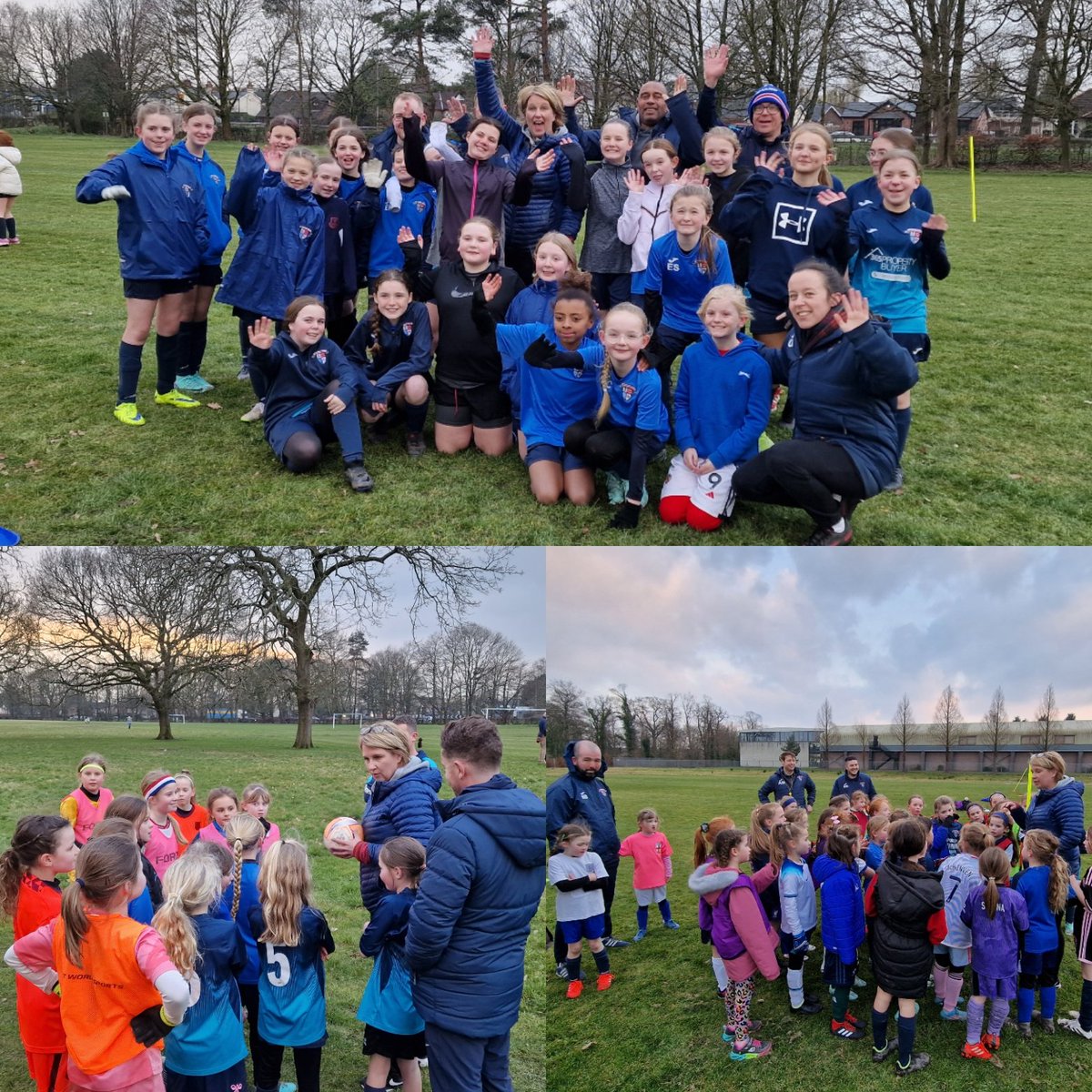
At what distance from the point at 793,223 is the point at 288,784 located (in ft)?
26.1

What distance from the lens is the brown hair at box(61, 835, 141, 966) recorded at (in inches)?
A: 133

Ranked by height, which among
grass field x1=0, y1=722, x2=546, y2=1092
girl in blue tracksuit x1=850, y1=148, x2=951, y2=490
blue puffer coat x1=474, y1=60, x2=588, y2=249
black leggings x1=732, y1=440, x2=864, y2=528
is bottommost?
grass field x1=0, y1=722, x2=546, y2=1092

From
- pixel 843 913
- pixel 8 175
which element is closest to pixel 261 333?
pixel 843 913

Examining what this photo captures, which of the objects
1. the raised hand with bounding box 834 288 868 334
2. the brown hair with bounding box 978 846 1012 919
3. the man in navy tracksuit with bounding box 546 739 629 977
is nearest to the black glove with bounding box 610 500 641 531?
the man in navy tracksuit with bounding box 546 739 629 977

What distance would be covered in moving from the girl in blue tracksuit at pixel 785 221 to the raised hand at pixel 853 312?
1.45m

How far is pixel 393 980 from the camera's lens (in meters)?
3.92

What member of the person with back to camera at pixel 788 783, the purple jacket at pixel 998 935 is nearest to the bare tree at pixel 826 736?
the person with back to camera at pixel 788 783

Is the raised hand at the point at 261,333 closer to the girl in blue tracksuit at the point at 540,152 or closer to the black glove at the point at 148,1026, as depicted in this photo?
the girl in blue tracksuit at the point at 540,152

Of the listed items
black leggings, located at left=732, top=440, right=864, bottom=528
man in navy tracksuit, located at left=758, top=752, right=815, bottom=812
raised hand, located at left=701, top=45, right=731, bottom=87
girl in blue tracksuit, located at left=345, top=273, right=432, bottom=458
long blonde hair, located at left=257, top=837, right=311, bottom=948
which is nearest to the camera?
long blonde hair, located at left=257, top=837, right=311, bottom=948

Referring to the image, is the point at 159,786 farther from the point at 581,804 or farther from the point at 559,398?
the point at 559,398

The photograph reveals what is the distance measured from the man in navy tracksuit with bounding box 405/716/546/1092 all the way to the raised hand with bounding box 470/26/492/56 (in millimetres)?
5719

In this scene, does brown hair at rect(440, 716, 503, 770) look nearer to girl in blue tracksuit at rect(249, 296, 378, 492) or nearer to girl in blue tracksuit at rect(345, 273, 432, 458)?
girl in blue tracksuit at rect(249, 296, 378, 492)

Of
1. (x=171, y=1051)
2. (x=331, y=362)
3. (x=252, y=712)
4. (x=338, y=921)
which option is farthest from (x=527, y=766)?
(x=252, y=712)

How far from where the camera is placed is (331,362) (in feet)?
22.5
